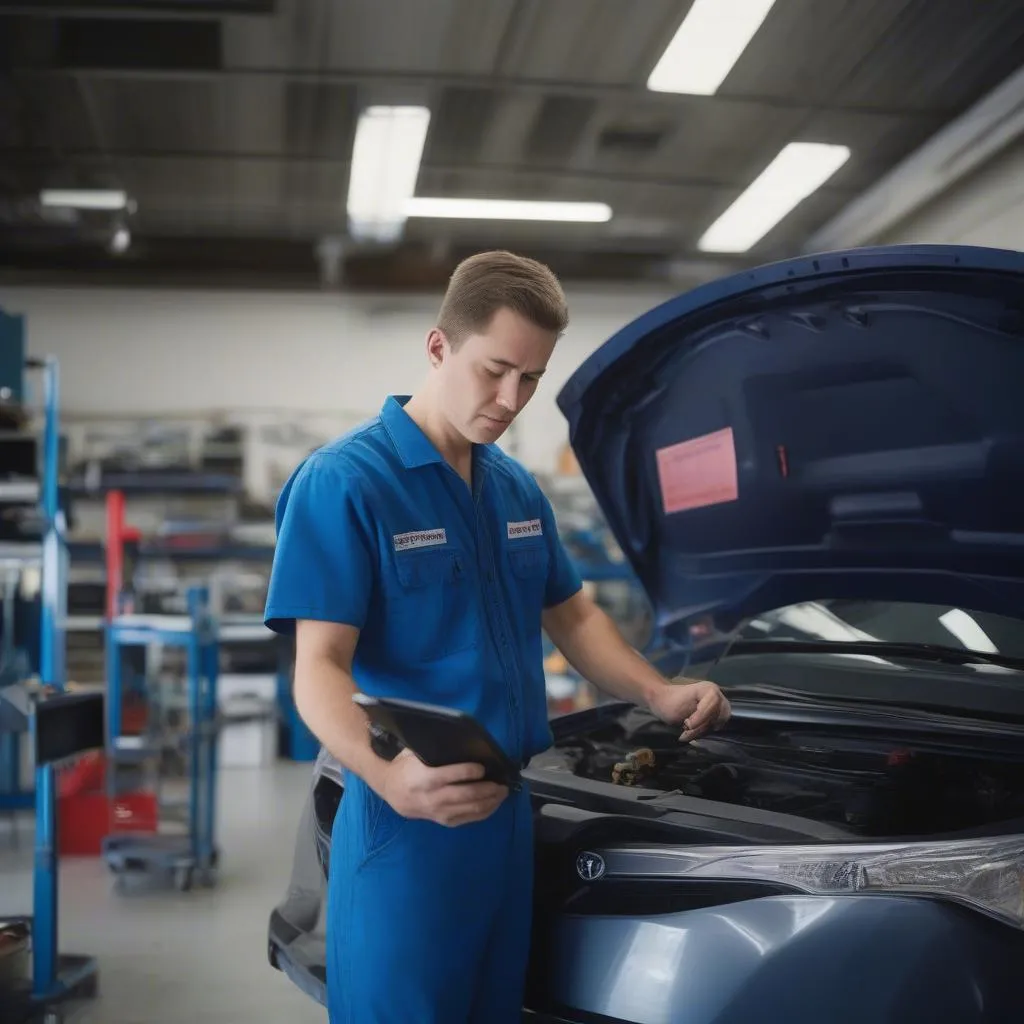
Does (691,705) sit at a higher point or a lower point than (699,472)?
lower

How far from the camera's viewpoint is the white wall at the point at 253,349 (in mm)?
8852

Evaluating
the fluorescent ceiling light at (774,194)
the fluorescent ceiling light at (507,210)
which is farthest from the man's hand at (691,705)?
the fluorescent ceiling light at (507,210)

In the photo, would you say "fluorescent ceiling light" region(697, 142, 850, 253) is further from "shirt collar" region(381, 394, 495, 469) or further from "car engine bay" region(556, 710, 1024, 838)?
"shirt collar" region(381, 394, 495, 469)

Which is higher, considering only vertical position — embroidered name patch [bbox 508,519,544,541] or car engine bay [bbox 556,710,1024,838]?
embroidered name patch [bbox 508,519,544,541]

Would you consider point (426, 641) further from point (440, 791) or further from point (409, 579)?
point (440, 791)

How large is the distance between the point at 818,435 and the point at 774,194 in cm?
540

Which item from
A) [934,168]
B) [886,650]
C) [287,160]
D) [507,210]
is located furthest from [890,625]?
[507,210]

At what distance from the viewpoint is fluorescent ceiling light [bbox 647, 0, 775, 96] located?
463cm

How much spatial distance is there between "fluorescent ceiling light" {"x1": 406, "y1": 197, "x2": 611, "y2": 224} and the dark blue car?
516cm

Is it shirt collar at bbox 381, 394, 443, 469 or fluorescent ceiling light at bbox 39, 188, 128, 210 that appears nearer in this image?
shirt collar at bbox 381, 394, 443, 469

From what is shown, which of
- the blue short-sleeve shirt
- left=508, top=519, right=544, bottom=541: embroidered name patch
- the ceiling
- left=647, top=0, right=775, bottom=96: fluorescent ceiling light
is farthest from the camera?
the ceiling

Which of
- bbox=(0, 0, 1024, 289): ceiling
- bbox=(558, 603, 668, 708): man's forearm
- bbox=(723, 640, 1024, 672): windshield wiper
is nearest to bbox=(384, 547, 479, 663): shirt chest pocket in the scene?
bbox=(558, 603, 668, 708): man's forearm

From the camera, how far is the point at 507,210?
7.36m

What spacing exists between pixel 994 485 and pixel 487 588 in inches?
34.9
